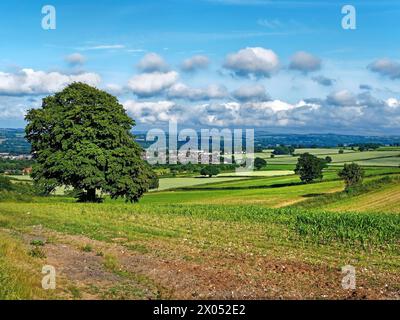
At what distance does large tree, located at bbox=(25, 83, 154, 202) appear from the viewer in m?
43.5

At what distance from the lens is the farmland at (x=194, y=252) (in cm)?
1297

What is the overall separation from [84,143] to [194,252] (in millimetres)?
27482

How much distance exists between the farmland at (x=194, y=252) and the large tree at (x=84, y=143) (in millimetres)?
6340

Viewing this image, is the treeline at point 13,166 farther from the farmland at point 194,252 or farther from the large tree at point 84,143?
the farmland at point 194,252

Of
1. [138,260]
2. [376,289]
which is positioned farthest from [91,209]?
[376,289]

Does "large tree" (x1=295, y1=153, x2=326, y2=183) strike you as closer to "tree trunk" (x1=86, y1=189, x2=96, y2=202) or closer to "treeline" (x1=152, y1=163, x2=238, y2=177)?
"treeline" (x1=152, y1=163, x2=238, y2=177)

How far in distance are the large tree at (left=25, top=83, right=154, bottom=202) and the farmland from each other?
20.8 feet
